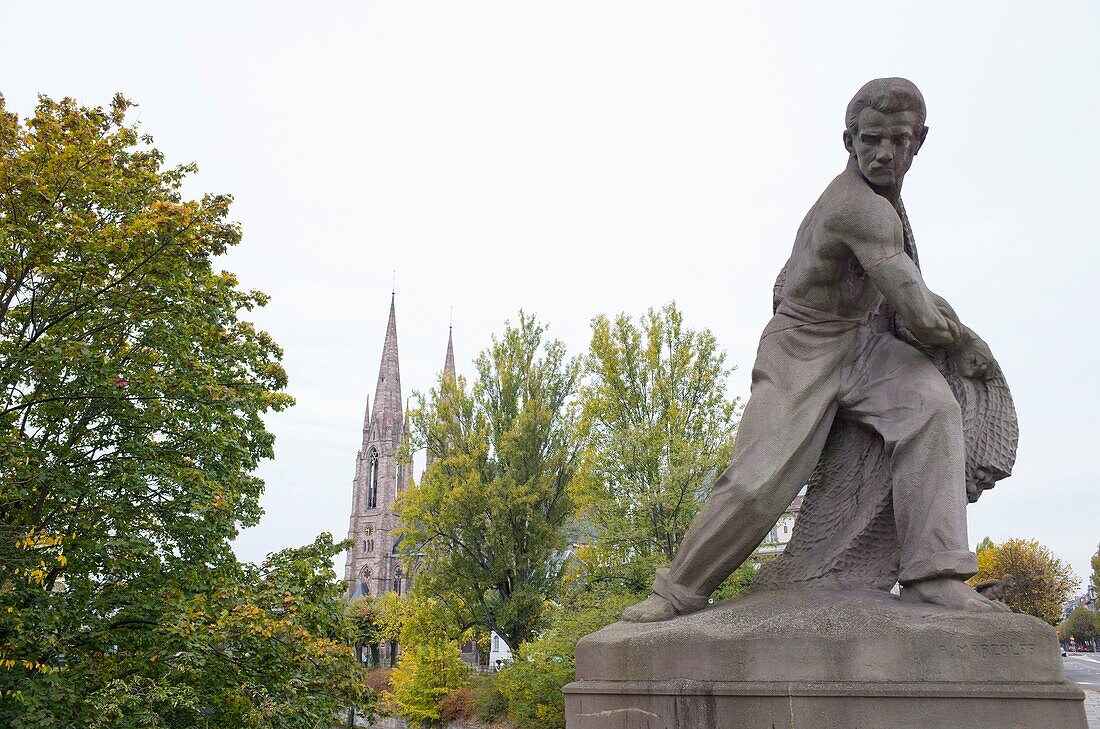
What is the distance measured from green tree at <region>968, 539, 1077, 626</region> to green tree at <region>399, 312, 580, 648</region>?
74.4ft

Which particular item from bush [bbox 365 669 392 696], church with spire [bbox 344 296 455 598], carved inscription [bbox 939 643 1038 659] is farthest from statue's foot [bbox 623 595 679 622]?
church with spire [bbox 344 296 455 598]

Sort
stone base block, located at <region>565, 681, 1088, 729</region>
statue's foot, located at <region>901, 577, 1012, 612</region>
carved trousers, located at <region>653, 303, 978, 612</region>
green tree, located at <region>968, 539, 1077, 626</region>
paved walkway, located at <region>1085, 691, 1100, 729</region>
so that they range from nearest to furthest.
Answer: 1. stone base block, located at <region>565, 681, 1088, 729</region>
2. statue's foot, located at <region>901, 577, 1012, 612</region>
3. carved trousers, located at <region>653, 303, 978, 612</region>
4. paved walkway, located at <region>1085, 691, 1100, 729</region>
5. green tree, located at <region>968, 539, 1077, 626</region>

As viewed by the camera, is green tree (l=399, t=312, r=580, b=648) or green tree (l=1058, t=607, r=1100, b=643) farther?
green tree (l=1058, t=607, r=1100, b=643)

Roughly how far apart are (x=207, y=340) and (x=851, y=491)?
1182cm

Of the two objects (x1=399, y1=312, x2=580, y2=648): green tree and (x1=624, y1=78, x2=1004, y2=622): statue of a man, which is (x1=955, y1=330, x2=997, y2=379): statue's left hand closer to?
(x1=624, y1=78, x2=1004, y2=622): statue of a man

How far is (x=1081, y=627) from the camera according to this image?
76.6 m

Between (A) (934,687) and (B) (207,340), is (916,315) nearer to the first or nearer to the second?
(A) (934,687)

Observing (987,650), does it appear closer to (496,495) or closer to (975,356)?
(975,356)

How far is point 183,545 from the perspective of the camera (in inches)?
485

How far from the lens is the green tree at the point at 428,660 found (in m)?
28.9

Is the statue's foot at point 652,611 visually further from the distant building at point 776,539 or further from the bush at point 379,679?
the bush at point 379,679

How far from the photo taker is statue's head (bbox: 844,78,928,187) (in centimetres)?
416

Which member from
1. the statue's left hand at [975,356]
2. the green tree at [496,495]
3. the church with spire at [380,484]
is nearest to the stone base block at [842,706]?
the statue's left hand at [975,356]

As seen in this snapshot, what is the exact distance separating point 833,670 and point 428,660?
27324mm
